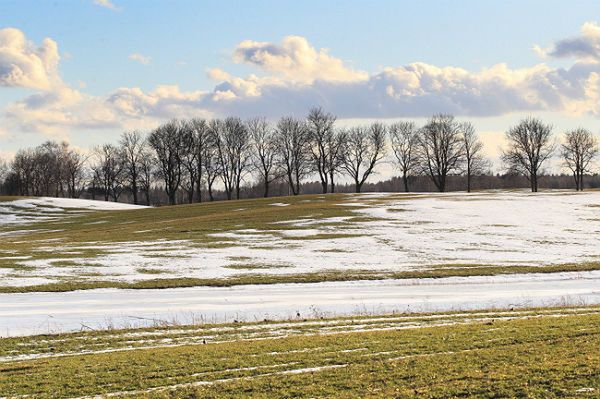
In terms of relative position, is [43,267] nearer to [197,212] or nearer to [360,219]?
[360,219]

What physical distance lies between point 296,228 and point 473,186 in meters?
131

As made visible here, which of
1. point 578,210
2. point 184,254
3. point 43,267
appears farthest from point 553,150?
point 43,267

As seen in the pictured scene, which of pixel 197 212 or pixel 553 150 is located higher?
pixel 553 150

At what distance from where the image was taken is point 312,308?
21672mm

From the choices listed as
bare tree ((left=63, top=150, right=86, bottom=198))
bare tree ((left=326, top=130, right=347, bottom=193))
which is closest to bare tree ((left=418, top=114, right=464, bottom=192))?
bare tree ((left=326, top=130, right=347, bottom=193))

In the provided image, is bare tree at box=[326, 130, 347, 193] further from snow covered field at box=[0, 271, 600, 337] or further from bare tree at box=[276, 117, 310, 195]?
snow covered field at box=[0, 271, 600, 337]

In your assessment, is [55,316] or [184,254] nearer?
[55,316]

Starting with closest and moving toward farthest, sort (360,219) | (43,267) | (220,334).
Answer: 1. (220,334)
2. (43,267)
3. (360,219)

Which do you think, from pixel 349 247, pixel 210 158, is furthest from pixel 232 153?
pixel 349 247

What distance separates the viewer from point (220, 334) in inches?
608

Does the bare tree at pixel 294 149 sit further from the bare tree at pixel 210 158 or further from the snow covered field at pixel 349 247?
the snow covered field at pixel 349 247

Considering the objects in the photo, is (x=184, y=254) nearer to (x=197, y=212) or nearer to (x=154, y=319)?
(x=154, y=319)

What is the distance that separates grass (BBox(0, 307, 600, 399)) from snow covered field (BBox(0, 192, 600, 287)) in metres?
14.6

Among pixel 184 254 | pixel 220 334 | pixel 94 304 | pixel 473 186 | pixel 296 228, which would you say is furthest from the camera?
pixel 473 186
